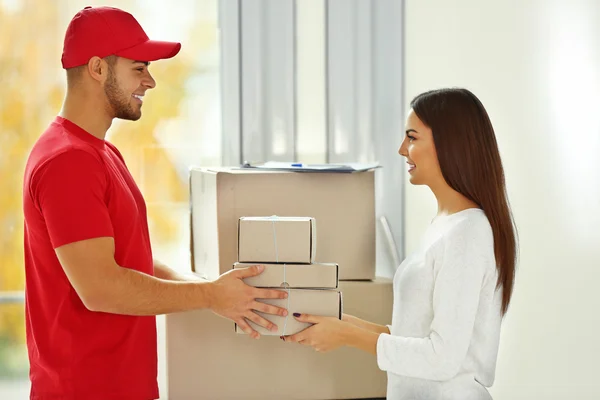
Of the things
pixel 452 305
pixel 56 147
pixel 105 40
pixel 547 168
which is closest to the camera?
pixel 452 305

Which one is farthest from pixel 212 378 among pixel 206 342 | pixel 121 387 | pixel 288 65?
pixel 288 65

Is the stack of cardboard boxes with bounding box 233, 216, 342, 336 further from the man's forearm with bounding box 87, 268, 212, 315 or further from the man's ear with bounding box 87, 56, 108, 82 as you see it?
the man's ear with bounding box 87, 56, 108, 82

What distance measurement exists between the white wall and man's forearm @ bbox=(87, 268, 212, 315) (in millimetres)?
916

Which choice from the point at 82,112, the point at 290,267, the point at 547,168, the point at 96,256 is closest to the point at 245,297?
the point at 290,267

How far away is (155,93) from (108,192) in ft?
3.11

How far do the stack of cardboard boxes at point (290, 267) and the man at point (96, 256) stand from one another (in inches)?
1.0

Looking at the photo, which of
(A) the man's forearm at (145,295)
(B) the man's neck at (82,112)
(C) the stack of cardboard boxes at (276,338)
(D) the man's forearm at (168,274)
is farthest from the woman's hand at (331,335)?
(B) the man's neck at (82,112)

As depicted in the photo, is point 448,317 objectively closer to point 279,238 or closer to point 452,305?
point 452,305

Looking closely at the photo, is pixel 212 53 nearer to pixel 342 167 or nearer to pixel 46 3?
pixel 46 3

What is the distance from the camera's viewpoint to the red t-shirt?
1.45 m

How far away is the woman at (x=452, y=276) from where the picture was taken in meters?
1.40

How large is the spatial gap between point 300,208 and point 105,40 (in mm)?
660

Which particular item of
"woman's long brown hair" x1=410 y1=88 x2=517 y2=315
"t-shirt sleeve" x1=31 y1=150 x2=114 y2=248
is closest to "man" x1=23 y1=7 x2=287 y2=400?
"t-shirt sleeve" x1=31 y1=150 x2=114 y2=248

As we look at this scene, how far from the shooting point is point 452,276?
1393 millimetres
